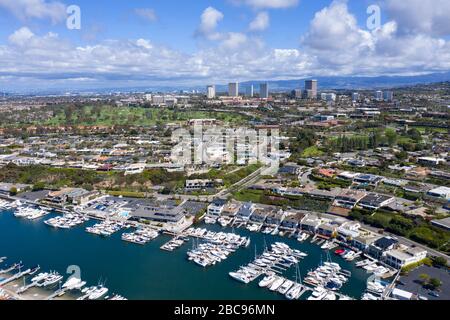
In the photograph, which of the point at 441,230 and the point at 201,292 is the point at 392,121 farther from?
the point at 201,292

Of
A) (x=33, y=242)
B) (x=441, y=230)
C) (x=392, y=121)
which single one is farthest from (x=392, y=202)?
(x=392, y=121)

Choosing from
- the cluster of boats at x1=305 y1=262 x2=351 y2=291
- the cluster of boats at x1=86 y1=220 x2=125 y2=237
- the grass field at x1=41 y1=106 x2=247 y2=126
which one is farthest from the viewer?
the grass field at x1=41 y1=106 x2=247 y2=126

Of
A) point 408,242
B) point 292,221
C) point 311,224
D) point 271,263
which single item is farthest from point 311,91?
point 271,263

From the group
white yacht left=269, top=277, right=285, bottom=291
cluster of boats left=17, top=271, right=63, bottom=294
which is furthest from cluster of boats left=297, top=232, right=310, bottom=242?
cluster of boats left=17, top=271, right=63, bottom=294

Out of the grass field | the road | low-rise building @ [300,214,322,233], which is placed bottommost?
the road

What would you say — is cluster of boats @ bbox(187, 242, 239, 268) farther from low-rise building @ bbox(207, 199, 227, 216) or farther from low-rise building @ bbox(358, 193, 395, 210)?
low-rise building @ bbox(358, 193, 395, 210)
